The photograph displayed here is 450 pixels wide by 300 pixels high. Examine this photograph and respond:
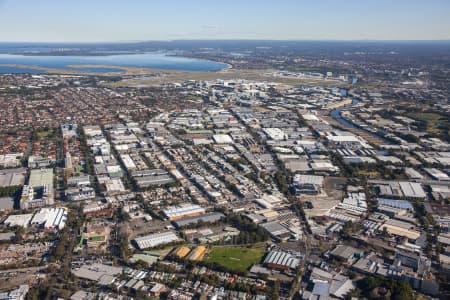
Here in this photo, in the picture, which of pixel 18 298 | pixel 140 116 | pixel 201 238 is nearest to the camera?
pixel 18 298

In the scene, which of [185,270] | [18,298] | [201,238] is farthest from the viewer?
[201,238]

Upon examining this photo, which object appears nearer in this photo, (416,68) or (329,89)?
(329,89)

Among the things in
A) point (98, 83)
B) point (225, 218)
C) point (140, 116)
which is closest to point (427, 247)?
point (225, 218)

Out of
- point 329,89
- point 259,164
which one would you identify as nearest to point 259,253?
point 259,164

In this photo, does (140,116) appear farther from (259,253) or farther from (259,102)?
(259,253)

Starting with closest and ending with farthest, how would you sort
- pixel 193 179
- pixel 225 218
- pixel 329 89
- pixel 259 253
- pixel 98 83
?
1. pixel 259 253
2. pixel 225 218
3. pixel 193 179
4. pixel 329 89
5. pixel 98 83

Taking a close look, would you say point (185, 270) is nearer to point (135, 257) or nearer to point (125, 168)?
point (135, 257)

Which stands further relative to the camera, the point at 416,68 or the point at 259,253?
the point at 416,68

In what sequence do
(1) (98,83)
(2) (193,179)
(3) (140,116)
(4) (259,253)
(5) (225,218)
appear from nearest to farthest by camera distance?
(4) (259,253)
(5) (225,218)
(2) (193,179)
(3) (140,116)
(1) (98,83)

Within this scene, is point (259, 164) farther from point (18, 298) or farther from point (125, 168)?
point (18, 298)
